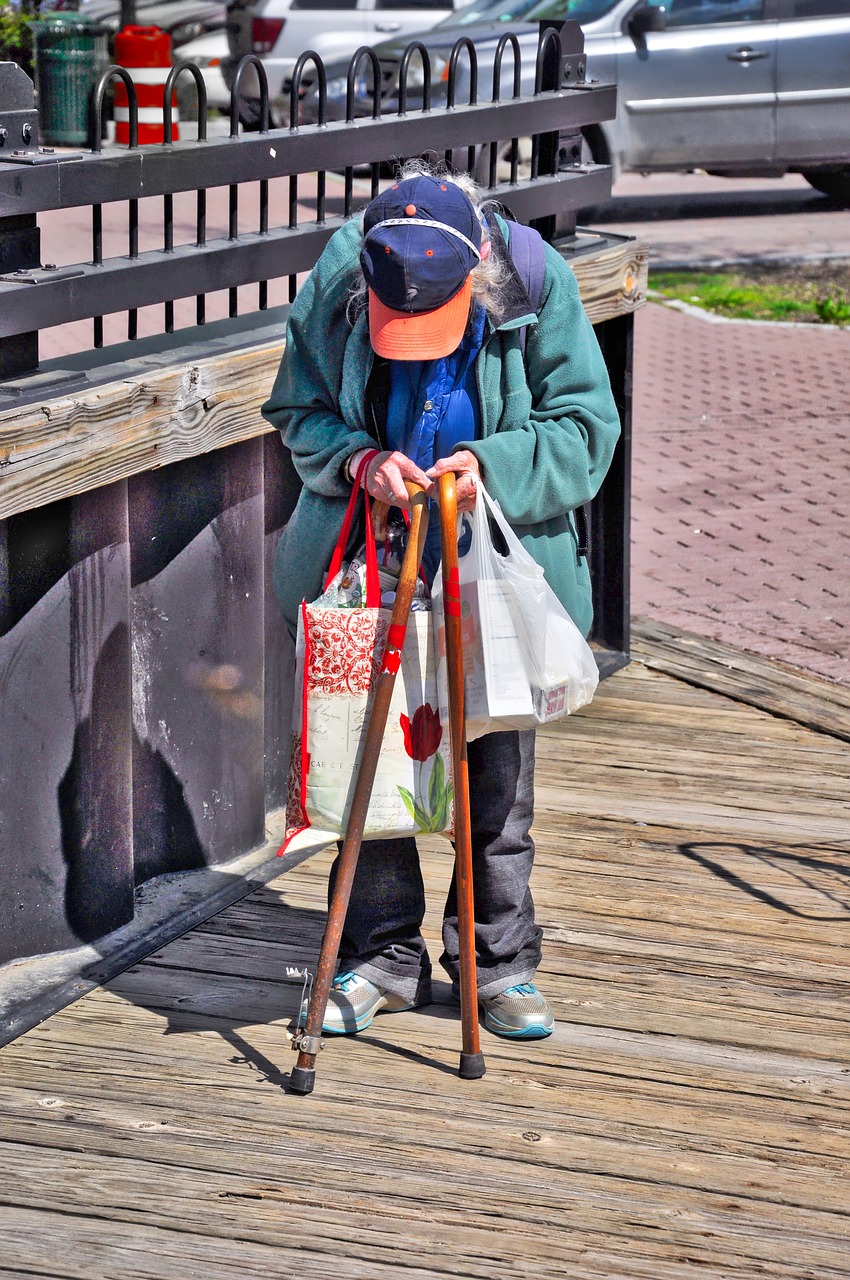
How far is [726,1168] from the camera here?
2.83m

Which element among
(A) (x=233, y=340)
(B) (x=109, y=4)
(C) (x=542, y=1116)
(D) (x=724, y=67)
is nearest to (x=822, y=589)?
(A) (x=233, y=340)

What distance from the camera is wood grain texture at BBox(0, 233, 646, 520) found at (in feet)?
10.2

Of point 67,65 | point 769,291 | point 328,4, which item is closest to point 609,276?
point 769,291

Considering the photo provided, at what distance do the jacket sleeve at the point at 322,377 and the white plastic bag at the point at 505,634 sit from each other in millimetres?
270

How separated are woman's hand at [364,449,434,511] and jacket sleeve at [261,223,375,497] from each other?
0.10m

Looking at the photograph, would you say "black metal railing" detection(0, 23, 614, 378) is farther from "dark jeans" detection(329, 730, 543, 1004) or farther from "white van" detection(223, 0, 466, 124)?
"white van" detection(223, 0, 466, 124)

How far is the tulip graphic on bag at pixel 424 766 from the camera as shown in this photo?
2.95m

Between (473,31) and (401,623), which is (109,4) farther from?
(401,623)

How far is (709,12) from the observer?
13.0m

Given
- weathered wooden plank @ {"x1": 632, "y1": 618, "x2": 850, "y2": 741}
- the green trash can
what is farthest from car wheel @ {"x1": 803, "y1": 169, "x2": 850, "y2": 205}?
weathered wooden plank @ {"x1": 632, "y1": 618, "x2": 850, "y2": 741}

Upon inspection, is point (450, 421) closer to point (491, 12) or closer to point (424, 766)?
point (424, 766)

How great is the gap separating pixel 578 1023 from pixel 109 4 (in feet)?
69.5

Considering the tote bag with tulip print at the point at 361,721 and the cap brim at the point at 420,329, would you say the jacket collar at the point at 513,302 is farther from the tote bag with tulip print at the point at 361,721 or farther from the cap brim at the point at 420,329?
the tote bag with tulip print at the point at 361,721

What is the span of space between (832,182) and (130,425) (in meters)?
13.5
